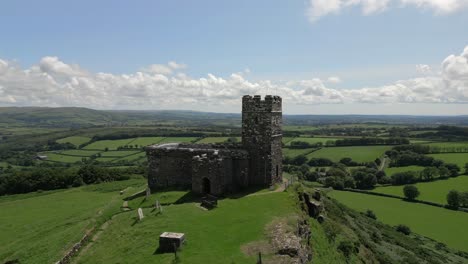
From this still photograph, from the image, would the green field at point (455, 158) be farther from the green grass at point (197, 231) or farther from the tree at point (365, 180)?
the green grass at point (197, 231)

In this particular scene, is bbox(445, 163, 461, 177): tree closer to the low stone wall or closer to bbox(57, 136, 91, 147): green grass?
the low stone wall

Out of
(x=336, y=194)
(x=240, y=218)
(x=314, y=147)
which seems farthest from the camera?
(x=314, y=147)

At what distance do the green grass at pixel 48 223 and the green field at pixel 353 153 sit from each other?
96.7m

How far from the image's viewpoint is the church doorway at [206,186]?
33.9 m

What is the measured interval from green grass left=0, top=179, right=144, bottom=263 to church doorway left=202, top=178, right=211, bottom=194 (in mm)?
10081

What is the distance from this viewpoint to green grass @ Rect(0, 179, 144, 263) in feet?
91.4

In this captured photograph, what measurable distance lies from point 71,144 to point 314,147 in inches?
4765

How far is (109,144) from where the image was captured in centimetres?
17212

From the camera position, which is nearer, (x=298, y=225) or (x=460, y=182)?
(x=298, y=225)

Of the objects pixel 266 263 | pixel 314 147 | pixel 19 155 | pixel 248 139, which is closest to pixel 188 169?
pixel 248 139

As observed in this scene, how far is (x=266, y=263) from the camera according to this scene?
19172mm

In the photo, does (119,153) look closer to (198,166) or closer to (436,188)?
(436,188)

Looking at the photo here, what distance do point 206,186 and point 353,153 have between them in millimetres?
116352

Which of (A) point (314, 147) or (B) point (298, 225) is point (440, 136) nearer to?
(A) point (314, 147)
